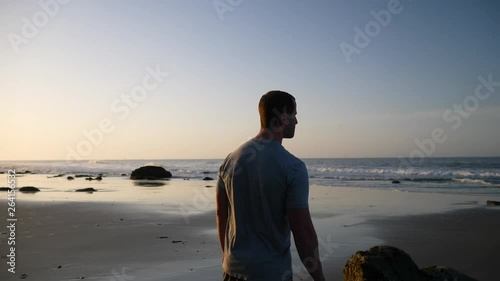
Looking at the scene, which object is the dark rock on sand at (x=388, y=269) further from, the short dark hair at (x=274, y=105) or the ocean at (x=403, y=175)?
the ocean at (x=403, y=175)

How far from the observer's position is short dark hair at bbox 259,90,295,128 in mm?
2809

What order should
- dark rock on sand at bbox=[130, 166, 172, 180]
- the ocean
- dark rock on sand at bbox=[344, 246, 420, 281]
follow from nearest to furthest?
dark rock on sand at bbox=[344, 246, 420, 281], the ocean, dark rock on sand at bbox=[130, 166, 172, 180]

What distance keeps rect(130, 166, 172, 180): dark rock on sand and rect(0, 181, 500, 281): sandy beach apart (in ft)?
70.5

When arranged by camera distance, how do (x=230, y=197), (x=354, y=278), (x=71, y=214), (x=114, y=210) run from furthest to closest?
(x=114, y=210), (x=71, y=214), (x=354, y=278), (x=230, y=197)

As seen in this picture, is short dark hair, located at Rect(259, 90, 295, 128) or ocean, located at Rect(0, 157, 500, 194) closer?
short dark hair, located at Rect(259, 90, 295, 128)

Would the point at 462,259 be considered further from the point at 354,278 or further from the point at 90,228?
the point at 90,228

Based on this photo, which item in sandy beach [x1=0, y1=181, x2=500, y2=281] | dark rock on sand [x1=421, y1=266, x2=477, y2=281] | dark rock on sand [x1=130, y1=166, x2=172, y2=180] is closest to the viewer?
dark rock on sand [x1=421, y1=266, x2=477, y2=281]

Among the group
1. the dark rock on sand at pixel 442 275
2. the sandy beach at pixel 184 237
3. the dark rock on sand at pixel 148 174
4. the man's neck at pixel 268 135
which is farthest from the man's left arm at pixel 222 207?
the dark rock on sand at pixel 148 174

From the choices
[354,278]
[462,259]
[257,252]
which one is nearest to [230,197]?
[257,252]

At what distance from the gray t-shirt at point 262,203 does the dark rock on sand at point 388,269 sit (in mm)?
2794

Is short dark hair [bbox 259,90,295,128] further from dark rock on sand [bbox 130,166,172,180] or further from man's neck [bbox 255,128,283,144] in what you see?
dark rock on sand [bbox 130,166,172,180]

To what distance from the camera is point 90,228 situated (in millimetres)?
12031

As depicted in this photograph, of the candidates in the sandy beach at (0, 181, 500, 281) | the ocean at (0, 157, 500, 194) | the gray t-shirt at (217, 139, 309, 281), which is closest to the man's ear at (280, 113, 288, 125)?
the gray t-shirt at (217, 139, 309, 281)

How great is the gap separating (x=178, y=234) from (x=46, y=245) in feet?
10.7
